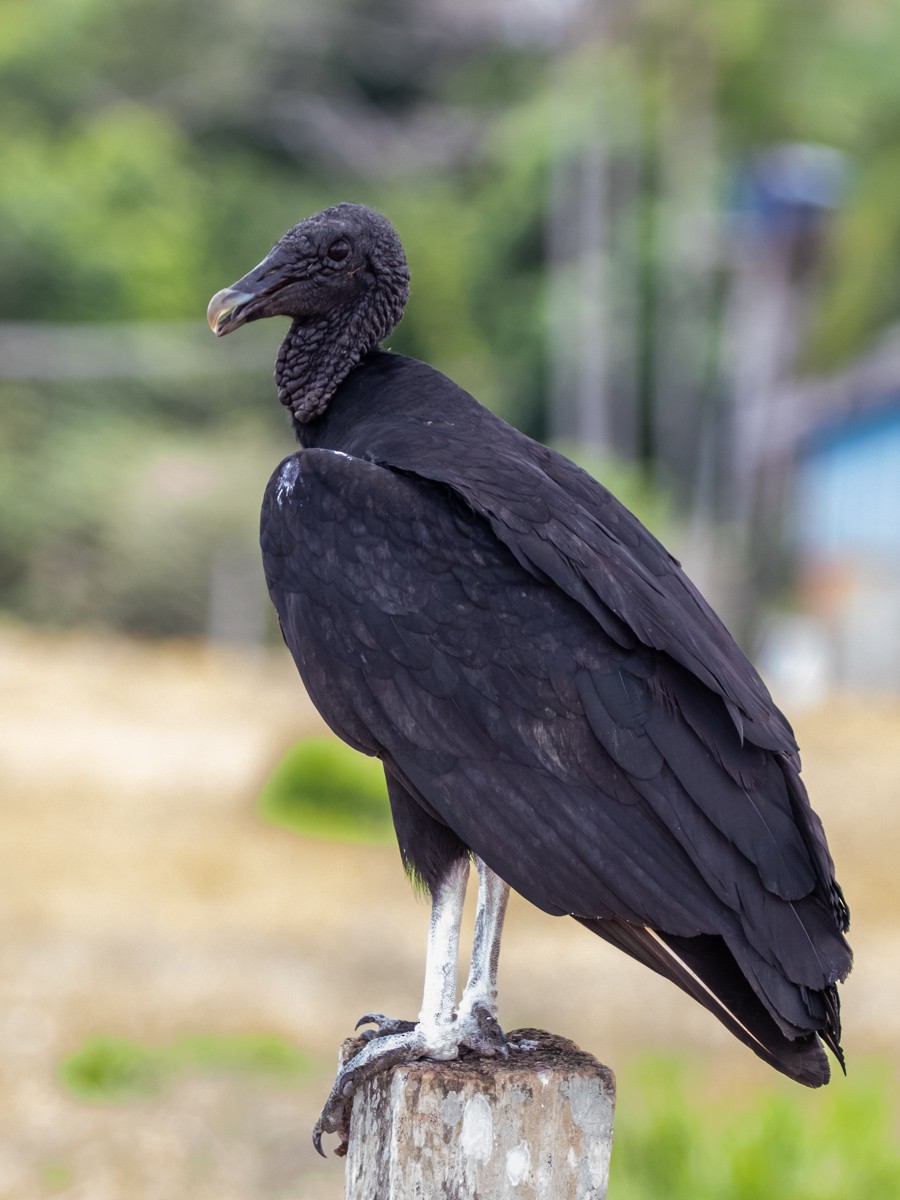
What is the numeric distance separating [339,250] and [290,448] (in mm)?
19379

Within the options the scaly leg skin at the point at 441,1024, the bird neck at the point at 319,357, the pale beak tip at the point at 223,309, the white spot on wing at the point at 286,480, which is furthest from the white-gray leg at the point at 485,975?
the pale beak tip at the point at 223,309

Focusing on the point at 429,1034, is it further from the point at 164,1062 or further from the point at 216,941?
the point at 216,941

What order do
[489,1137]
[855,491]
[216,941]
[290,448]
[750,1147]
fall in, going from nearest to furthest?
[489,1137], [750,1147], [216,941], [855,491], [290,448]

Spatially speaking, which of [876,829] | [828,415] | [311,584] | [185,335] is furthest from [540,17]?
[311,584]

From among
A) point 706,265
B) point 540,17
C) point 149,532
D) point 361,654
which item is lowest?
point 361,654

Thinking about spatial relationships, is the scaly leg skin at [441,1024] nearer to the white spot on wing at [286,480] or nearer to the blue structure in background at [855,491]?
the white spot on wing at [286,480]

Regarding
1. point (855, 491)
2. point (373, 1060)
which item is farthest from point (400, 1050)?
point (855, 491)

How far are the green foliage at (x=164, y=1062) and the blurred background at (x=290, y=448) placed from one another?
0.06 ft

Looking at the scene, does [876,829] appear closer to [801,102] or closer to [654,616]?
[654,616]

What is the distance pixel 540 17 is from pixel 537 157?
5.39 metres

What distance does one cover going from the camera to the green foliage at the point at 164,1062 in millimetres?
6344

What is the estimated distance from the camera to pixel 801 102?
23375mm

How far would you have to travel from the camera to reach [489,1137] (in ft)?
8.36

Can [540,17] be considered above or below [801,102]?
above
